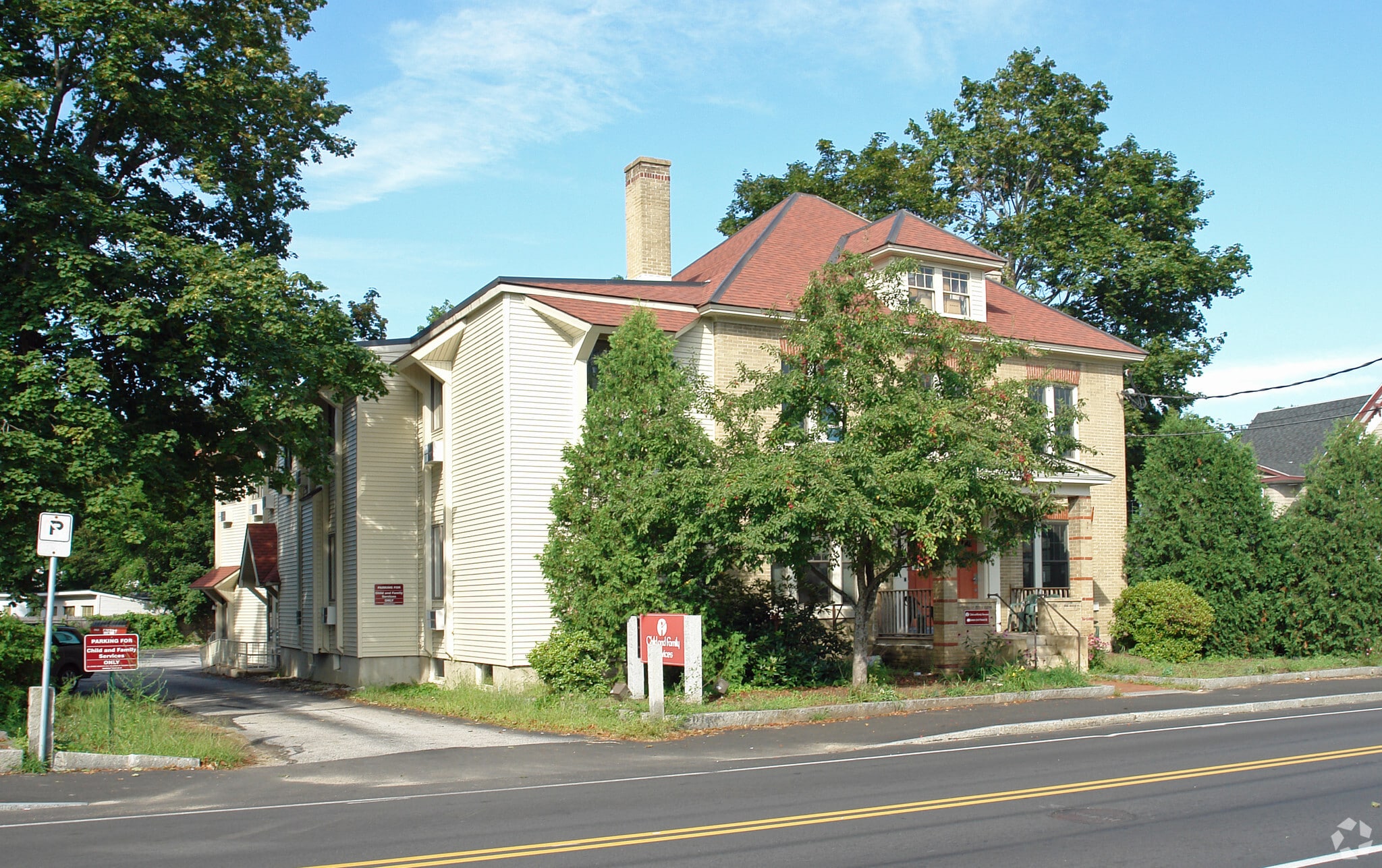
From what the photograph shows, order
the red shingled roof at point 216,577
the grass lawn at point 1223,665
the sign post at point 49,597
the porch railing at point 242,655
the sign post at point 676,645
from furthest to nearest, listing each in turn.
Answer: the red shingled roof at point 216,577 → the porch railing at point 242,655 → the grass lawn at point 1223,665 → the sign post at point 676,645 → the sign post at point 49,597

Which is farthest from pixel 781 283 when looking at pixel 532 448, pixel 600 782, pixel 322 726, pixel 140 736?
pixel 140 736

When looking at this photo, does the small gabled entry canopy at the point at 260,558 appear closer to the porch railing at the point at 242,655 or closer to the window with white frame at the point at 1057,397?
the porch railing at the point at 242,655

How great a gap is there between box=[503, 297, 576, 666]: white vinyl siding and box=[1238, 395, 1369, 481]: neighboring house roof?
37.4 meters

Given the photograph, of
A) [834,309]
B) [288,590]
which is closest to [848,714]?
[834,309]

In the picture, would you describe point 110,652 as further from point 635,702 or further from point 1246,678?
point 1246,678

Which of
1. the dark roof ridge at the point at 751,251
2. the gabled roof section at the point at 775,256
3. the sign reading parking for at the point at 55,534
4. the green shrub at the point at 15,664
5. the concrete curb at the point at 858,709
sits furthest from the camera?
A: the gabled roof section at the point at 775,256

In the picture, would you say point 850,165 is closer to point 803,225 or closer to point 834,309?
point 803,225

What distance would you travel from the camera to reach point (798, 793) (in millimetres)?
10508

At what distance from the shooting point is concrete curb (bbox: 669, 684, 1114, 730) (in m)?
16.2

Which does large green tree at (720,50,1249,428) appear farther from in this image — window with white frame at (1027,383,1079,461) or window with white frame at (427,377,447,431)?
window with white frame at (427,377,447,431)

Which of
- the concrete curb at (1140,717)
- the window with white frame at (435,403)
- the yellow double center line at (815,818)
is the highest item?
the window with white frame at (435,403)

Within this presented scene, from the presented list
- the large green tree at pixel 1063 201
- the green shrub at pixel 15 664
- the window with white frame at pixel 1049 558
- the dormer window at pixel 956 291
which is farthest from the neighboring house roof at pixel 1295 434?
the green shrub at pixel 15 664

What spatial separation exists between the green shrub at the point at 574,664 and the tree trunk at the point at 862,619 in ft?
14.3

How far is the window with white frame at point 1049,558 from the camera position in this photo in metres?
26.1
